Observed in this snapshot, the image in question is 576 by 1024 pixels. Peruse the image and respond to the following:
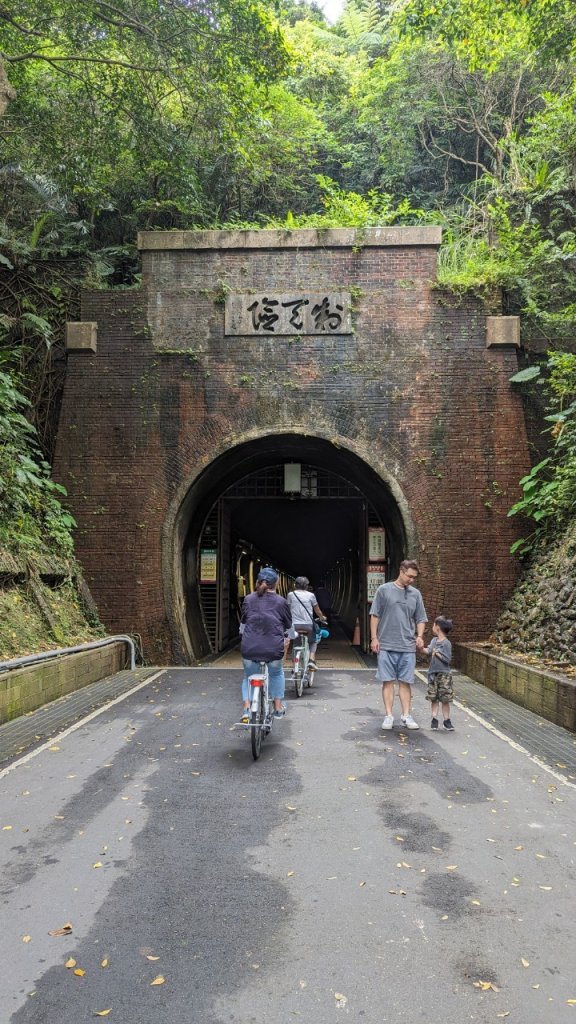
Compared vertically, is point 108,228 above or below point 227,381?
above

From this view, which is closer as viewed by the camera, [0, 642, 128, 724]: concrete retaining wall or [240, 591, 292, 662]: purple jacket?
[240, 591, 292, 662]: purple jacket

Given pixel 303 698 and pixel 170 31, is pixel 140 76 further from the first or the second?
pixel 303 698

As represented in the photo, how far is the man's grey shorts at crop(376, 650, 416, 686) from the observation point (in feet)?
24.0

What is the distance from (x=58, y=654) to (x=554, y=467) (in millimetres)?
8477

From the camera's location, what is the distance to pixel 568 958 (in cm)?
304

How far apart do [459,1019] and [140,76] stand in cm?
1414

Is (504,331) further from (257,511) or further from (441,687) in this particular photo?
(257,511)

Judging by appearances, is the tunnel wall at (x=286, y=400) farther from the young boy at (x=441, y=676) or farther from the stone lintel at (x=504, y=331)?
the young boy at (x=441, y=676)

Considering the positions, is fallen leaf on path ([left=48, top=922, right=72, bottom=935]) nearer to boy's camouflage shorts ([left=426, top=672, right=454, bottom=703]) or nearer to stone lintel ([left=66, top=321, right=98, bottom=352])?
boy's camouflage shorts ([left=426, top=672, right=454, bottom=703])

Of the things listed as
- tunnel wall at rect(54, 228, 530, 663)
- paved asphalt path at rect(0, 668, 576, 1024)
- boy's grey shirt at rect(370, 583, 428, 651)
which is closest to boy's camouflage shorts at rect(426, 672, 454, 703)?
boy's grey shirt at rect(370, 583, 428, 651)

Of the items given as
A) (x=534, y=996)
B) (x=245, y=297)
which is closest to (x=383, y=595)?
(x=534, y=996)

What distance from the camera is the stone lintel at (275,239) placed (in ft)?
44.2

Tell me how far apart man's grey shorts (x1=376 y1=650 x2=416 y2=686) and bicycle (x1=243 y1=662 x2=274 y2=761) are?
135 cm

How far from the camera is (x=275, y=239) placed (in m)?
13.5
